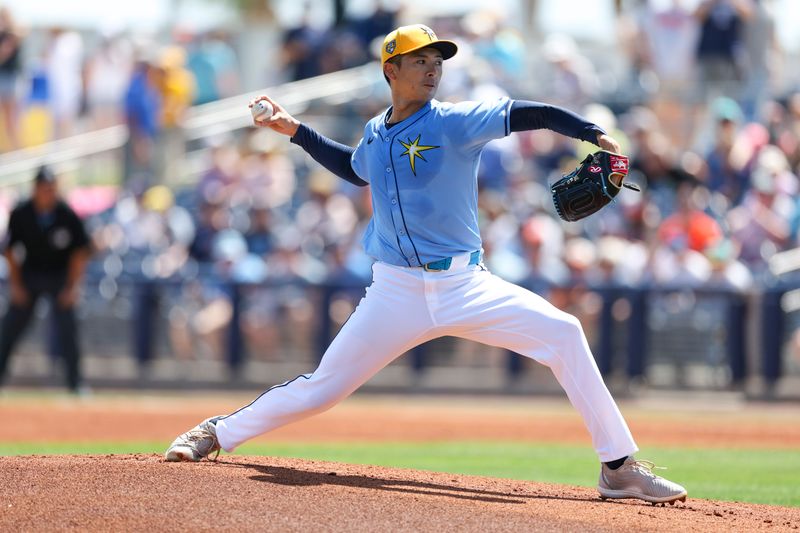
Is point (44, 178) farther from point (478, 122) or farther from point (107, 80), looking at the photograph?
point (478, 122)

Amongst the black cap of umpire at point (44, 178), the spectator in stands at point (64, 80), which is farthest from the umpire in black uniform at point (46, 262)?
the spectator in stands at point (64, 80)

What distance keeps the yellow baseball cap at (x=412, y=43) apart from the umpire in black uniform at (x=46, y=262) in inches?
328

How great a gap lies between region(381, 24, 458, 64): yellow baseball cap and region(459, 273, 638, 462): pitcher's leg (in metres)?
1.10

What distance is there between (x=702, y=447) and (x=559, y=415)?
110 inches

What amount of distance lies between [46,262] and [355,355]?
28.3 ft

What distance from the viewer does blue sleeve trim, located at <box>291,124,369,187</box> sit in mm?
Result: 6625

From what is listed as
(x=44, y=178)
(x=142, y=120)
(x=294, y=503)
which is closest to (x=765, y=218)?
(x=44, y=178)

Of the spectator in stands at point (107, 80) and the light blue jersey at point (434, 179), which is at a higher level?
the spectator in stands at point (107, 80)

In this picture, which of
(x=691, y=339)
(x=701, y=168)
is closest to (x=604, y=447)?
(x=691, y=339)

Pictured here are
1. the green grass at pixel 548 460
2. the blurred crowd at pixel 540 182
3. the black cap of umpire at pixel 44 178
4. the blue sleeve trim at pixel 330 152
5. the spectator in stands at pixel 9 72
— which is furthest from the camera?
the spectator in stands at pixel 9 72

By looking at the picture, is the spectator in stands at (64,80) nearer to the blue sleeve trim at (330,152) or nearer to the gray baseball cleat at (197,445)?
the blue sleeve trim at (330,152)

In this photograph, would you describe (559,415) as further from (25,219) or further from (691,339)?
(25,219)

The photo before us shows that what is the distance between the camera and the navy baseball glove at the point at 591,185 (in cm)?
592

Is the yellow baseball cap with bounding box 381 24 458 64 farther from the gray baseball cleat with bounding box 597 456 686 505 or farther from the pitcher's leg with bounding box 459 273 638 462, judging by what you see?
the gray baseball cleat with bounding box 597 456 686 505
